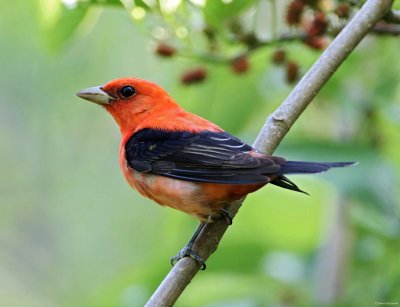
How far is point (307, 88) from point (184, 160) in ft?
3.09

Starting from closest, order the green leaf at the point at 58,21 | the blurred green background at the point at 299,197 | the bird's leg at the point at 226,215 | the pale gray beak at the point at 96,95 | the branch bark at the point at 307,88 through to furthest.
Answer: the branch bark at the point at 307,88 < the bird's leg at the point at 226,215 < the green leaf at the point at 58,21 < the blurred green background at the point at 299,197 < the pale gray beak at the point at 96,95

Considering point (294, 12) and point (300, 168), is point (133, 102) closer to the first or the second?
point (294, 12)

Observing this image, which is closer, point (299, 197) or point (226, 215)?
point (226, 215)

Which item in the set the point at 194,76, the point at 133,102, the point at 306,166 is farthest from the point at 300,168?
the point at 133,102

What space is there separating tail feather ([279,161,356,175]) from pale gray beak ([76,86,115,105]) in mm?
1664

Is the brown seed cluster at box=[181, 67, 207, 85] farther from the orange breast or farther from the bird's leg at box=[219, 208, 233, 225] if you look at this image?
the bird's leg at box=[219, 208, 233, 225]

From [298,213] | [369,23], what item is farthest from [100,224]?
[369,23]

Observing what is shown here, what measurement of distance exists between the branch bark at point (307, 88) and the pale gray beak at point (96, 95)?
1500 millimetres

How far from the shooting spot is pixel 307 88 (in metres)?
3.55

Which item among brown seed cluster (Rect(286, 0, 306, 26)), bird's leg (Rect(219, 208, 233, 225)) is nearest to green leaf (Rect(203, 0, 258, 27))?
brown seed cluster (Rect(286, 0, 306, 26))

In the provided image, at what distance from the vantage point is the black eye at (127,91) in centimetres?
511

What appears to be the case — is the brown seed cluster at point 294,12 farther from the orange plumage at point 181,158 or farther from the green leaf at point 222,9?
the orange plumage at point 181,158

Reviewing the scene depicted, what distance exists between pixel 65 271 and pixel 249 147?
678 cm

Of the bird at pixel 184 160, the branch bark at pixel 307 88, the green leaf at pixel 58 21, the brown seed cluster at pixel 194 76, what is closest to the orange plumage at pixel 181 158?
the bird at pixel 184 160
